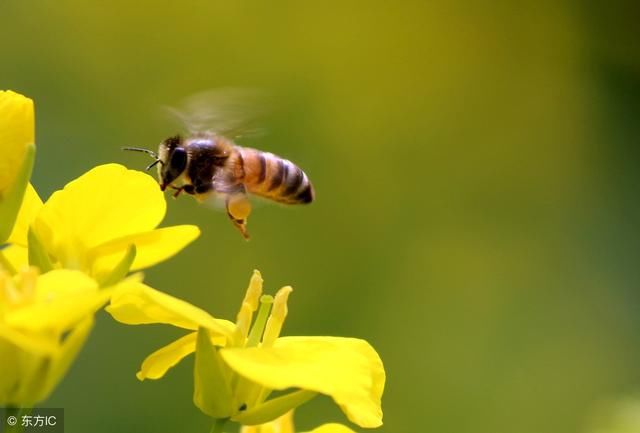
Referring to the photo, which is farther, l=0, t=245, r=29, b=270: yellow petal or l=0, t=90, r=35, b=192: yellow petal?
l=0, t=245, r=29, b=270: yellow petal

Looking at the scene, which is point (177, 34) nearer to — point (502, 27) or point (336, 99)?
point (336, 99)

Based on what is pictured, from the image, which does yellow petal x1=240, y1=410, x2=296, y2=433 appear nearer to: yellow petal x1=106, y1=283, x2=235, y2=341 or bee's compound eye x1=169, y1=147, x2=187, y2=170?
yellow petal x1=106, y1=283, x2=235, y2=341

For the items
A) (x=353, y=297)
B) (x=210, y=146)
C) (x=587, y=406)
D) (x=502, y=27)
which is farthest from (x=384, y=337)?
(x=210, y=146)

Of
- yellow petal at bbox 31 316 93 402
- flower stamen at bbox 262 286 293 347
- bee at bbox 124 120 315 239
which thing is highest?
yellow petal at bbox 31 316 93 402

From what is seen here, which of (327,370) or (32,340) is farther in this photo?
(327,370)

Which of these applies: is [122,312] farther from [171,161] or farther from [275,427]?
[171,161]

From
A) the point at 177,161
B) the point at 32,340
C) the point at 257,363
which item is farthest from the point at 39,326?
the point at 177,161

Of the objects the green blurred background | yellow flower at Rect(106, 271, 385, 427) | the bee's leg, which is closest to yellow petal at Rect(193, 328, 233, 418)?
yellow flower at Rect(106, 271, 385, 427)
